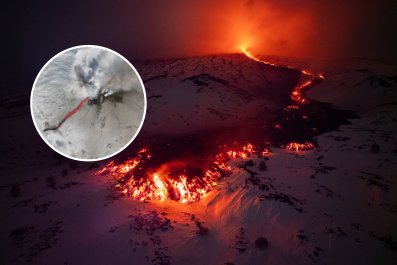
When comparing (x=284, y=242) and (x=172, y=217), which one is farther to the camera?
(x=172, y=217)

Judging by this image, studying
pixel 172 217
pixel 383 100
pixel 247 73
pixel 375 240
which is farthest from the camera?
pixel 247 73

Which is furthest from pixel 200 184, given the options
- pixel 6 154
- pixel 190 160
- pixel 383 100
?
pixel 383 100

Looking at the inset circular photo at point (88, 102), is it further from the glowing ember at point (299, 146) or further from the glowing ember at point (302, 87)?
the glowing ember at point (302, 87)

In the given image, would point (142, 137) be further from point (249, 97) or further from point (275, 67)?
point (275, 67)

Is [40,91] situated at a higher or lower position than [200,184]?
higher

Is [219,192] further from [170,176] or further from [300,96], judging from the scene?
[300,96]

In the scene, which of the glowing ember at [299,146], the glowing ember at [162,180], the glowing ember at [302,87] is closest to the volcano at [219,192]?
the glowing ember at [162,180]

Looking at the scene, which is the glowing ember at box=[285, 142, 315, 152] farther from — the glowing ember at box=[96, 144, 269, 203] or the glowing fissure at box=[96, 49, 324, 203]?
the glowing ember at box=[96, 144, 269, 203]

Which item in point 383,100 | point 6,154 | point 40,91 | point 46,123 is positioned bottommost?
point 6,154
